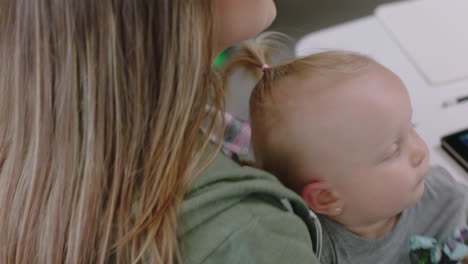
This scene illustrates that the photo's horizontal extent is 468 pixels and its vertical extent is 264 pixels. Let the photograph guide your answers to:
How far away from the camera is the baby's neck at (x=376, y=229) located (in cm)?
64

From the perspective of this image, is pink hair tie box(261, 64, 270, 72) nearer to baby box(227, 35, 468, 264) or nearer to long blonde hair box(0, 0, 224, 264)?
baby box(227, 35, 468, 264)

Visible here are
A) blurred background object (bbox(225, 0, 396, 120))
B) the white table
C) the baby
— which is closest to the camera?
the baby

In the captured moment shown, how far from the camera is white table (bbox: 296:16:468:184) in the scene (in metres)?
0.68

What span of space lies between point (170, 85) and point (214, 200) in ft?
0.36

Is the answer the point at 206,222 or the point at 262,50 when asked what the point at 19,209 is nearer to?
the point at 206,222

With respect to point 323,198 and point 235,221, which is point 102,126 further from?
point 323,198

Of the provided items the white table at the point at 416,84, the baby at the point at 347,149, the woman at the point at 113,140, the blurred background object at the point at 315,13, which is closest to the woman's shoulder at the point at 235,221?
the woman at the point at 113,140

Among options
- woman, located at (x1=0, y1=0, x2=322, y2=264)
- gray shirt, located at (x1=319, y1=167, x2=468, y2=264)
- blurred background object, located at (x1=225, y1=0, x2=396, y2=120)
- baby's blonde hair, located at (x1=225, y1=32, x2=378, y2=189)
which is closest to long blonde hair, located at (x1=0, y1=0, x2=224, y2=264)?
woman, located at (x1=0, y1=0, x2=322, y2=264)

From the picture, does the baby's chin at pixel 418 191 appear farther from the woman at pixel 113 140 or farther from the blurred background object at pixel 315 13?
the blurred background object at pixel 315 13

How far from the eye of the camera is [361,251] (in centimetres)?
63

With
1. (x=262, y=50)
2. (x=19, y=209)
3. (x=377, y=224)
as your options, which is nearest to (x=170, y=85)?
(x=19, y=209)

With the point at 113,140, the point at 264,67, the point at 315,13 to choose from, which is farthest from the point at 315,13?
the point at 113,140

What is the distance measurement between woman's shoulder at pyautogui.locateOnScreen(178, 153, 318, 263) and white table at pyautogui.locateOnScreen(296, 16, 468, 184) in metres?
0.30

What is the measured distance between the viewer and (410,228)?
649 mm
